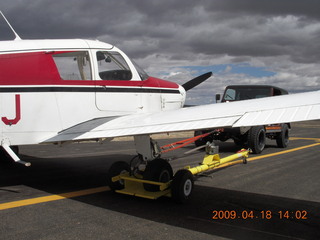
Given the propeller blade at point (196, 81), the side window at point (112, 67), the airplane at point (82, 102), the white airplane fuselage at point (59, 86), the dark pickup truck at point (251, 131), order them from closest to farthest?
the airplane at point (82, 102), the white airplane fuselage at point (59, 86), the side window at point (112, 67), the propeller blade at point (196, 81), the dark pickup truck at point (251, 131)

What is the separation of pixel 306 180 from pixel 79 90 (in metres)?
5.27

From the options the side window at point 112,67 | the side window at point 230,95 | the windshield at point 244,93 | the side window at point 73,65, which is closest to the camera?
the side window at point 73,65

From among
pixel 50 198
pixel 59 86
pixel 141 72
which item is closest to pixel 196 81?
pixel 141 72

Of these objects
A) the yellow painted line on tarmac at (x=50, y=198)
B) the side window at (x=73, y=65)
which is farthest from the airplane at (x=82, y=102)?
the yellow painted line on tarmac at (x=50, y=198)

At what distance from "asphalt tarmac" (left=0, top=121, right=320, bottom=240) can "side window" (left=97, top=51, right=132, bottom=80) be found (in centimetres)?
221

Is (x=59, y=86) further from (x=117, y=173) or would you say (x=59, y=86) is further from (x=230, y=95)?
(x=230, y=95)

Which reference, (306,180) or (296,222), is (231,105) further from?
(306,180)

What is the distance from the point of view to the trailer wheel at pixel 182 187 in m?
5.19

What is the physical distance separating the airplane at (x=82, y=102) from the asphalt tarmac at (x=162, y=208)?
792 mm

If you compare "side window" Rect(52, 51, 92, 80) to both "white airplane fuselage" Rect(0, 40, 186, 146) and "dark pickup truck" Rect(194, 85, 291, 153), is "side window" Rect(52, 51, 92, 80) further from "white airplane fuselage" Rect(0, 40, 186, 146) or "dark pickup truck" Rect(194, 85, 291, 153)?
"dark pickup truck" Rect(194, 85, 291, 153)

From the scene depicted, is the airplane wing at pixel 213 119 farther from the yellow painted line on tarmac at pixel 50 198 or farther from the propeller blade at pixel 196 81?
the propeller blade at pixel 196 81

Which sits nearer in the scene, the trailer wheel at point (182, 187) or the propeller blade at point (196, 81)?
the trailer wheel at point (182, 187)

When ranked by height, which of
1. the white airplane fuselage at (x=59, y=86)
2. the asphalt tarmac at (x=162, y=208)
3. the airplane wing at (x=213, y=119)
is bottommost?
the asphalt tarmac at (x=162, y=208)

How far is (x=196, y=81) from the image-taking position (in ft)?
28.5
